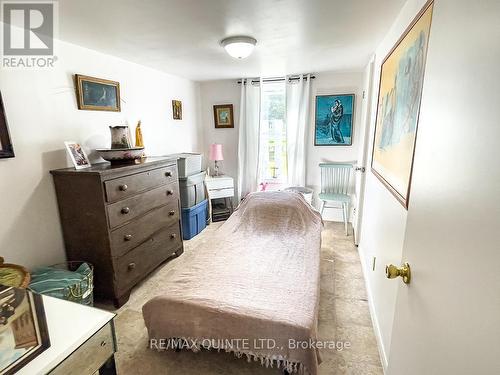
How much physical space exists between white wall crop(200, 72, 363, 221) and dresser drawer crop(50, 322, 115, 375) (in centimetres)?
341

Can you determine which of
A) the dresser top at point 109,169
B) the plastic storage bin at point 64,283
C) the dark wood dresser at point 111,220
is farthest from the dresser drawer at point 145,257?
the dresser top at point 109,169

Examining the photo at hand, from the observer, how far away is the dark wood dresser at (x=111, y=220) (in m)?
1.94

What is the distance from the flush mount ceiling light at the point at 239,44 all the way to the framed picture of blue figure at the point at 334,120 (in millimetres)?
1833

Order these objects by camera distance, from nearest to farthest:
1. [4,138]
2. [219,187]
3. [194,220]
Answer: [4,138]
[194,220]
[219,187]

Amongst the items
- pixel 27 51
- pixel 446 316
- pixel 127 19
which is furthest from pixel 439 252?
pixel 27 51

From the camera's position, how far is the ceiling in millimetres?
1535

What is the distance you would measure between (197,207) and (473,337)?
Answer: 332 cm

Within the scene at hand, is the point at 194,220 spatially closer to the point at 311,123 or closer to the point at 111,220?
the point at 111,220

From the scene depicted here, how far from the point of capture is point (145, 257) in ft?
7.82

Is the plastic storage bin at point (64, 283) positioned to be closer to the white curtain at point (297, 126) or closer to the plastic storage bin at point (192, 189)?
the plastic storage bin at point (192, 189)

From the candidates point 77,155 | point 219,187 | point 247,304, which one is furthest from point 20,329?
point 219,187

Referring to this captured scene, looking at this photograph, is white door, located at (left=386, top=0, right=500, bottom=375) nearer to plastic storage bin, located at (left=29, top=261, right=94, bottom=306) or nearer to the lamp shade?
plastic storage bin, located at (left=29, top=261, right=94, bottom=306)

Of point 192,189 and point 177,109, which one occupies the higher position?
point 177,109

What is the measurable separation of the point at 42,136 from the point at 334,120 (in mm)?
3351
